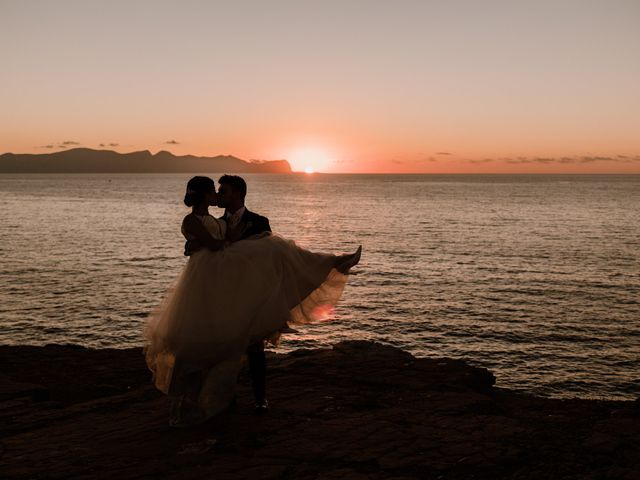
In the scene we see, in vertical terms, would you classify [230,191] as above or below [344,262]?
above

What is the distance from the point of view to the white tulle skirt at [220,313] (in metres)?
6.88

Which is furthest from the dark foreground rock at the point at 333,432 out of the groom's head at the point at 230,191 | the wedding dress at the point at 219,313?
the groom's head at the point at 230,191

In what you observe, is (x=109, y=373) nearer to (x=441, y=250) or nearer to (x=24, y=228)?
(x=441, y=250)

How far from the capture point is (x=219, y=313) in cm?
688

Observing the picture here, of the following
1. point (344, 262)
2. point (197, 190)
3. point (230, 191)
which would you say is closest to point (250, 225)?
point (230, 191)

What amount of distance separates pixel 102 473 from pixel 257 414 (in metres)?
2.19

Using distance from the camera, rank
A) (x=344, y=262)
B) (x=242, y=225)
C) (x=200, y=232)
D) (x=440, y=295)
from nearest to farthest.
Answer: (x=200, y=232) → (x=242, y=225) → (x=344, y=262) → (x=440, y=295)

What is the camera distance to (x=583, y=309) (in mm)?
28516

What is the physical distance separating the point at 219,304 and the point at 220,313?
0.11 meters

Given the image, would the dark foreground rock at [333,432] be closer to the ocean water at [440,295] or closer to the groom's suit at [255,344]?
the groom's suit at [255,344]

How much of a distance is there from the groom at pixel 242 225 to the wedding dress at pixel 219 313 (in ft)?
0.47

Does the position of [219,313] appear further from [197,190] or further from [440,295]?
[440,295]

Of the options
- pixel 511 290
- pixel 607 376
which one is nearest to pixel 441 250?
pixel 511 290

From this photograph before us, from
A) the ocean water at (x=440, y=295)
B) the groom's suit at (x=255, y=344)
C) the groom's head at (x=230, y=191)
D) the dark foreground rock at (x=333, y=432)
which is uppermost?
the groom's head at (x=230, y=191)
